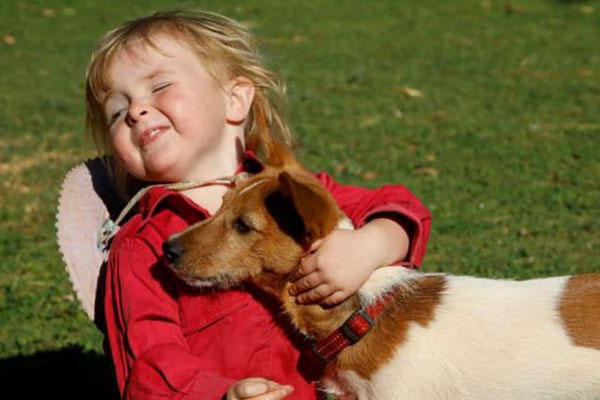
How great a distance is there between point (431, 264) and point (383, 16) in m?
12.3

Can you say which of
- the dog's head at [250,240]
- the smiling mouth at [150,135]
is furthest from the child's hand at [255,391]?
the smiling mouth at [150,135]

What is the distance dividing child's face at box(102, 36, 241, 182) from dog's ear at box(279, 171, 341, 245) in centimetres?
67

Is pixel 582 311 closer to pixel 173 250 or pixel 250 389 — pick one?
pixel 250 389

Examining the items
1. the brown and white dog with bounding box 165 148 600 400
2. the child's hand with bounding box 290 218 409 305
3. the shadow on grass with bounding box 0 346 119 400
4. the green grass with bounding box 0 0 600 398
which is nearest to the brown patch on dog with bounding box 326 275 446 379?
the brown and white dog with bounding box 165 148 600 400

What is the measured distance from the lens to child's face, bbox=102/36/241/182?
13.2ft

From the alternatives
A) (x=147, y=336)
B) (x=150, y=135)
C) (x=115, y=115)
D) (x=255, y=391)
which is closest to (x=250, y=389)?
(x=255, y=391)

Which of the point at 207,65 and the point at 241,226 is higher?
the point at 207,65

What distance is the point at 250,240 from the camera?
3590mm

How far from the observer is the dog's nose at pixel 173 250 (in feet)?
11.6

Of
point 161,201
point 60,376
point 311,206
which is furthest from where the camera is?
point 60,376

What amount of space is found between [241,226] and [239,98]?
3.24 feet

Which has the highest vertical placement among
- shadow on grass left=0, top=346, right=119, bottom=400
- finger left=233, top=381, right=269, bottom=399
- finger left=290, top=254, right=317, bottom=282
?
finger left=290, top=254, right=317, bottom=282

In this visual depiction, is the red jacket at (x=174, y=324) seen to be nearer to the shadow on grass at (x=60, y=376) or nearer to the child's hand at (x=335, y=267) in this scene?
the child's hand at (x=335, y=267)

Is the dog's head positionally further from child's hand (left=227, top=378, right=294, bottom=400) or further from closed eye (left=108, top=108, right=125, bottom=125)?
closed eye (left=108, top=108, right=125, bottom=125)
